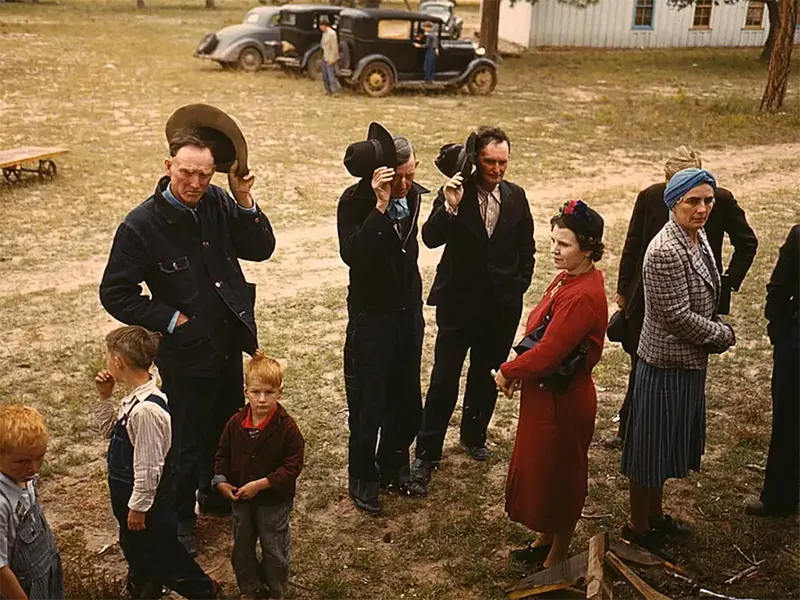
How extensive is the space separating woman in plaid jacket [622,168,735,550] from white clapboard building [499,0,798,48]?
2436cm

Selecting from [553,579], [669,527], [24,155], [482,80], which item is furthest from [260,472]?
[482,80]

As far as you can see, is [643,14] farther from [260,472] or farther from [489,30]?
[260,472]

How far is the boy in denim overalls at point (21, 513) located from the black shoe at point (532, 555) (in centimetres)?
204

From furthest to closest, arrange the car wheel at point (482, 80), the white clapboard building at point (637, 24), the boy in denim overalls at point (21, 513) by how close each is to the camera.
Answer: the white clapboard building at point (637, 24), the car wheel at point (482, 80), the boy in denim overalls at point (21, 513)

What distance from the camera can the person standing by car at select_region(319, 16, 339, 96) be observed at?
57.5 feet

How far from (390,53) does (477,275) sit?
14.0 metres

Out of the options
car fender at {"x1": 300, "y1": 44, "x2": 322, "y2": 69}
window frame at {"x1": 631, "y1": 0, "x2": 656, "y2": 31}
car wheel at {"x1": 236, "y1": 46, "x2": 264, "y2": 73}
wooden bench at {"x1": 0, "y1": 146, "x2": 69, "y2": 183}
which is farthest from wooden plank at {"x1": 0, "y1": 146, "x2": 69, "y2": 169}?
window frame at {"x1": 631, "y1": 0, "x2": 656, "y2": 31}

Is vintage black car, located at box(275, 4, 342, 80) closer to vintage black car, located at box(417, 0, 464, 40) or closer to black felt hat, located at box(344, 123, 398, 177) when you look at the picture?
vintage black car, located at box(417, 0, 464, 40)

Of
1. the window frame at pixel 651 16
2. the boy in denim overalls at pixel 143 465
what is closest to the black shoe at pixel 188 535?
the boy in denim overalls at pixel 143 465

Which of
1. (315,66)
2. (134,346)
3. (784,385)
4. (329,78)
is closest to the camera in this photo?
(134,346)

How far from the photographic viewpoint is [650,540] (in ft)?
14.4

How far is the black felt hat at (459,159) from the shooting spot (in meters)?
4.66

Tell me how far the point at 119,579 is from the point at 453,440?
7.09 feet

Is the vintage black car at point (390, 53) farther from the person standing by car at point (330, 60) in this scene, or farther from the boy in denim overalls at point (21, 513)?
the boy in denim overalls at point (21, 513)
